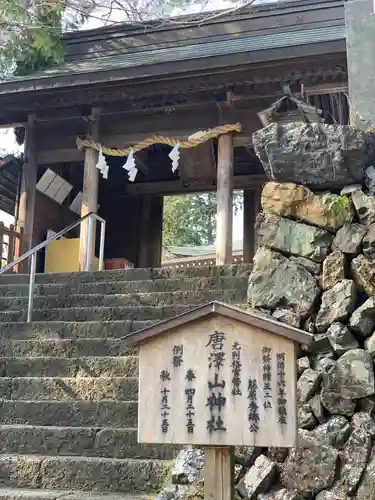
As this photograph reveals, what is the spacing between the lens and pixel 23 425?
15.5 ft

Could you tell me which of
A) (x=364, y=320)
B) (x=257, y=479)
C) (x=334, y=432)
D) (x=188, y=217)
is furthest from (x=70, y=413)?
(x=188, y=217)

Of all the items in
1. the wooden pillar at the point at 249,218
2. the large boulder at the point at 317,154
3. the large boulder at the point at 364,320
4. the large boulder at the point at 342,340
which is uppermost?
the wooden pillar at the point at 249,218

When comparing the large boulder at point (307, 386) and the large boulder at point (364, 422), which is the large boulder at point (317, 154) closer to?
the large boulder at point (307, 386)

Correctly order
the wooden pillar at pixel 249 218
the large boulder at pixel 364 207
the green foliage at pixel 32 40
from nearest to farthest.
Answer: the large boulder at pixel 364 207 < the green foliage at pixel 32 40 < the wooden pillar at pixel 249 218

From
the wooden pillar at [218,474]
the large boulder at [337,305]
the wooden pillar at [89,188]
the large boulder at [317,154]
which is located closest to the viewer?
the wooden pillar at [218,474]

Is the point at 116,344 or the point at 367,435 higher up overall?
the point at 116,344

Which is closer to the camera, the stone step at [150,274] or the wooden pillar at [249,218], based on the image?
the stone step at [150,274]

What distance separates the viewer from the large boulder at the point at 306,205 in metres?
4.70

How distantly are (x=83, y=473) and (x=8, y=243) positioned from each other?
23.2ft

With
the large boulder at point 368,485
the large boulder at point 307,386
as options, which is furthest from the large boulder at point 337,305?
the large boulder at point 368,485

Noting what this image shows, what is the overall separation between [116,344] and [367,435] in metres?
2.49

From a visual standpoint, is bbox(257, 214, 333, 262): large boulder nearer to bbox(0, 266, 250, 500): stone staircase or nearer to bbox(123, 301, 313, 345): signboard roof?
bbox(0, 266, 250, 500): stone staircase

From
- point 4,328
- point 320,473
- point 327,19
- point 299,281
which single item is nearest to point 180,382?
point 320,473

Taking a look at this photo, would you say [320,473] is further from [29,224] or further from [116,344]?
[29,224]
